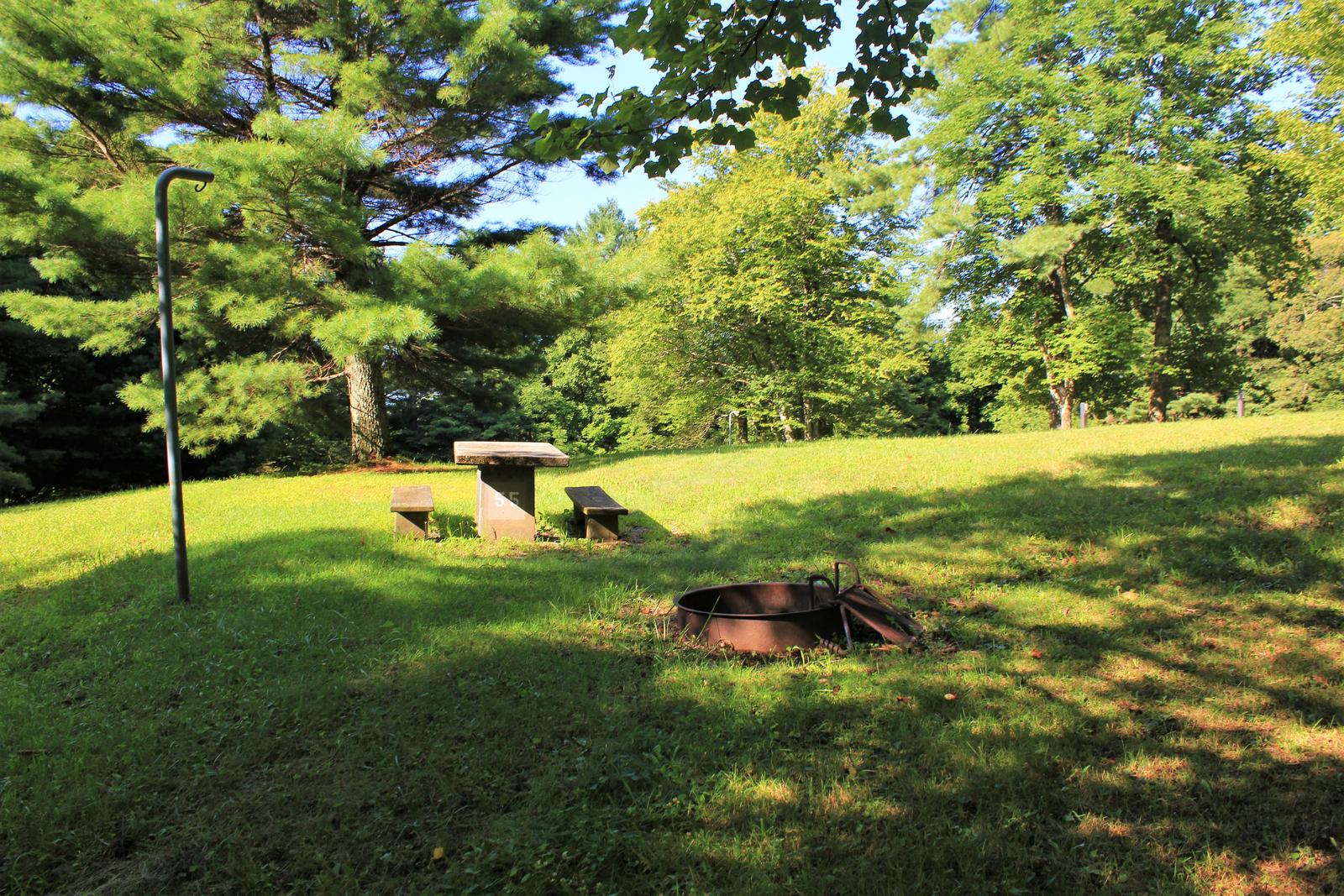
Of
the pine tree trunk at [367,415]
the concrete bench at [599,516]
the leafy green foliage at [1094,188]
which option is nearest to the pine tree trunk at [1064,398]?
the leafy green foliage at [1094,188]

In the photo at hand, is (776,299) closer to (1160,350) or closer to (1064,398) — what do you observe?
(1064,398)

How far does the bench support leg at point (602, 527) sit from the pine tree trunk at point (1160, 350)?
19436 mm

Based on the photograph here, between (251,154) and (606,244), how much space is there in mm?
11897

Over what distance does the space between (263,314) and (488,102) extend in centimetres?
486

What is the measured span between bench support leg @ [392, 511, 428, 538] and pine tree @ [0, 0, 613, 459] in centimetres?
389

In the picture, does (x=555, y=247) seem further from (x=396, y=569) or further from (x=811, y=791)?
(x=811, y=791)

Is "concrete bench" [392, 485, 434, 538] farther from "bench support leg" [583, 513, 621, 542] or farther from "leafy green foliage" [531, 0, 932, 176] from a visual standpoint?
"leafy green foliage" [531, 0, 932, 176]

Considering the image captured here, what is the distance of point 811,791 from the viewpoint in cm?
263

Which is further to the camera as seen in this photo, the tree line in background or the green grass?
the tree line in background

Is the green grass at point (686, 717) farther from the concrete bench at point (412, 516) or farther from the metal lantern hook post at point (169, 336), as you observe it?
the metal lantern hook post at point (169, 336)

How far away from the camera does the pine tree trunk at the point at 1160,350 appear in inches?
800

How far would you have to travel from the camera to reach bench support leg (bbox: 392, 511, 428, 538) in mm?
6504

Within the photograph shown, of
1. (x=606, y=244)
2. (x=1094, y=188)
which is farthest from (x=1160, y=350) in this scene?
(x=606, y=244)

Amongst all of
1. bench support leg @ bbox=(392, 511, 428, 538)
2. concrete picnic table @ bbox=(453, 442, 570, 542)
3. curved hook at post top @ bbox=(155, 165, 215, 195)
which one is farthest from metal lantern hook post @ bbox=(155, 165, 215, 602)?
concrete picnic table @ bbox=(453, 442, 570, 542)
